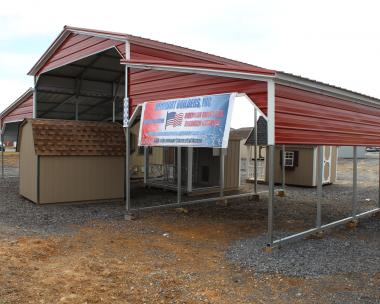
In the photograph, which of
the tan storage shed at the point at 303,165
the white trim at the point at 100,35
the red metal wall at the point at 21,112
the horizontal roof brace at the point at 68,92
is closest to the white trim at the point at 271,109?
the white trim at the point at 100,35

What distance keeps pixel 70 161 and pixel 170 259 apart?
6.42 metres

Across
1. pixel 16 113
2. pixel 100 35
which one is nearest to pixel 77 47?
pixel 100 35

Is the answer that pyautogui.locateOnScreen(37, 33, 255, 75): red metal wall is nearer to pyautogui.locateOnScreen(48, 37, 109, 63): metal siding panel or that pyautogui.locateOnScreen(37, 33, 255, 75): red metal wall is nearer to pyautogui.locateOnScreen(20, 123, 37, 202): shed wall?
pyautogui.locateOnScreen(48, 37, 109, 63): metal siding panel

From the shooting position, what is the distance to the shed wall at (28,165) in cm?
1212

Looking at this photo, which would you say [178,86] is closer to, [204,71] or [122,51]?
[204,71]

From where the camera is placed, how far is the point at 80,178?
12.4 m

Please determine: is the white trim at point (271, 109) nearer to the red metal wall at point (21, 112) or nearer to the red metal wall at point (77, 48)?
the red metal wall at point (77, 48)

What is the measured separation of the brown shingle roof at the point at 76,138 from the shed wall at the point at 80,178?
0.21m

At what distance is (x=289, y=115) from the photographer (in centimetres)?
745

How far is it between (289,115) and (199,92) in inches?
83.9

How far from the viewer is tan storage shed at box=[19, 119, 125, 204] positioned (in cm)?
1194

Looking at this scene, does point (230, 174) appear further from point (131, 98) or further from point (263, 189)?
point (131, 98)

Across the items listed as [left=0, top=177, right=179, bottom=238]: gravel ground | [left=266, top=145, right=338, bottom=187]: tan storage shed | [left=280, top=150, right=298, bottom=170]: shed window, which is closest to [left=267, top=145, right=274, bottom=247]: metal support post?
[left=0, top=177, right=179, bottom=238]: gravel ground

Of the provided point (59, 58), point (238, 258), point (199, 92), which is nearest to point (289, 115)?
point (199, 92)
